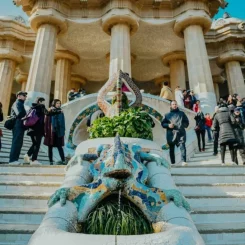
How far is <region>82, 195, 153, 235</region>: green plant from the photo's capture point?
130 inches

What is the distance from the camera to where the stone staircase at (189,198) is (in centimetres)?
405

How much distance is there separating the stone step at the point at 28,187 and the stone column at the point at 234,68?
1824 cm

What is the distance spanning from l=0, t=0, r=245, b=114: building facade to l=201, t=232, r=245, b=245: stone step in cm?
1184

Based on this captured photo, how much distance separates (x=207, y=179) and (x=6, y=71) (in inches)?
720

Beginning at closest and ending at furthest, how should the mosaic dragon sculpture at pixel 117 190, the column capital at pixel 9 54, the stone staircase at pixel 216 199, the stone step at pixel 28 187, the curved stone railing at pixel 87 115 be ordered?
the mosaic dragon sculpture at pixel 117 190 → the stone staircase at pixel 216 199 → the stone step at pixel 28 187 → the curved stone railing at pixel 87 115 → the column capital at pixel 9 54

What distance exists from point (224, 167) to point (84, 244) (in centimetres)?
491

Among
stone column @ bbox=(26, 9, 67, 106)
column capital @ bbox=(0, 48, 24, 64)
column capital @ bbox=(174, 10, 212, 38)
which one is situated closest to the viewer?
stone column @ bbox=(26, 9, 67, 106)

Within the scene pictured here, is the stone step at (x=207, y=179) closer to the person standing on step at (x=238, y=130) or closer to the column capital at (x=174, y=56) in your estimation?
the person standing on step at (x=238, y=130)

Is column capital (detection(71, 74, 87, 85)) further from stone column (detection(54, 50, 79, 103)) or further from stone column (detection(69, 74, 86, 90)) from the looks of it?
stone column (detection(54, 50, 79, 103))

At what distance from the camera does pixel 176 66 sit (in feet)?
72.4

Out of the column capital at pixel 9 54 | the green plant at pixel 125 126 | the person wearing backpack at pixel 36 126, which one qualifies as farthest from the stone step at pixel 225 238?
the column capital at pixel 9 54

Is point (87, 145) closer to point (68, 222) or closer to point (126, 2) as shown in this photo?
point (68, 222)

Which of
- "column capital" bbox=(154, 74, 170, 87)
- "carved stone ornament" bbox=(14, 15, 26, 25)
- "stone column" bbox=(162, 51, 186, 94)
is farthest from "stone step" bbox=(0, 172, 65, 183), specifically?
"column capital" bbox=(154, 74, 170, 87)

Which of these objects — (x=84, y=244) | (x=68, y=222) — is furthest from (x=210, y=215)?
(x=84, y=244)
